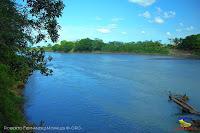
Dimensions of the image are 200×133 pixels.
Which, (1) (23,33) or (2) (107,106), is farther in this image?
(2) (107,106)

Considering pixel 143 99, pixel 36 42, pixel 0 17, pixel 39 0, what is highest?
pixel 39 0

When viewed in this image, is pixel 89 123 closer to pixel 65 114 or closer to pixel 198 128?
pixel 65 114

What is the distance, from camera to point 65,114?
122 ft

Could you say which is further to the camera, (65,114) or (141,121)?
(65,114)

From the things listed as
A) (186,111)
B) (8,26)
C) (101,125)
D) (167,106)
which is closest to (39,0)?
(8,26)

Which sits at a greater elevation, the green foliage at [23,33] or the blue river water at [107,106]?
the green foliage at [23,33]

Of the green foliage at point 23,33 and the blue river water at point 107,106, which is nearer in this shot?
the green foliage at point 23,33

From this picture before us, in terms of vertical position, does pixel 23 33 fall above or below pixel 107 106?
above

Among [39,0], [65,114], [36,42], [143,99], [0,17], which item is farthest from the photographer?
[143,99]

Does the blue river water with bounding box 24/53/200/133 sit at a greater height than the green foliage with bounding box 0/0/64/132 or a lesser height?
lesser

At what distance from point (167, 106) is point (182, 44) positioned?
15811cm

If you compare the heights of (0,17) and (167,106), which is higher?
(0,17)

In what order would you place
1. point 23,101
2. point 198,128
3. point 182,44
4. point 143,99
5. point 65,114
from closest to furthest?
point 198,128, point 65,114, point 23,101, point 143,99, point 182,44

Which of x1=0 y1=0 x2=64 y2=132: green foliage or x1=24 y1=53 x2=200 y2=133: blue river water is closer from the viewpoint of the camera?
x1=0 y1=0 x2=64 y2=132: green foliage
